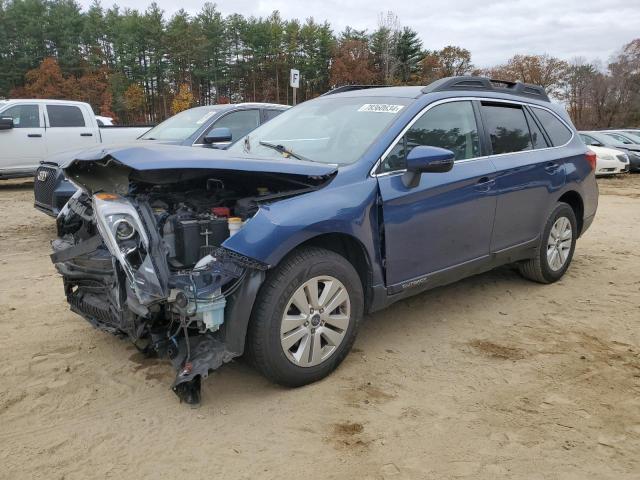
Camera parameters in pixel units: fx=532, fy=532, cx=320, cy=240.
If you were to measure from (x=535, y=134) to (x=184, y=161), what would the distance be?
3454 millimetres

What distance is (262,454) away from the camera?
8.52ft

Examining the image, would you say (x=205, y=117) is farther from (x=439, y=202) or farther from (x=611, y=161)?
(x=611, y=161)

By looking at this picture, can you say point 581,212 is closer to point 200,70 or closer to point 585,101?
point 200,70

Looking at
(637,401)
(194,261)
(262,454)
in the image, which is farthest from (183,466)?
(637,401)

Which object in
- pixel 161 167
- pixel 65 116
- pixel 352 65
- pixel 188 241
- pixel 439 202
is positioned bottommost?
pixel 188 241

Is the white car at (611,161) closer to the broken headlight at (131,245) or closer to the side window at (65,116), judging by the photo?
the side window at (65,116)

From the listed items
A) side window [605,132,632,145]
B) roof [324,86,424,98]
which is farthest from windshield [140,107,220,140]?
side window [605,132,632,145]

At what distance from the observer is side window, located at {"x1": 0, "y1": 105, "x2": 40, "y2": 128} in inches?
440

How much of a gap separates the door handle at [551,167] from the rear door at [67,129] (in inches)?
382

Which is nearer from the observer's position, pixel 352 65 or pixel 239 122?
pixel 239 122

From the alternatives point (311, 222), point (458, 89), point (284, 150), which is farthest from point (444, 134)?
point (311, 222)

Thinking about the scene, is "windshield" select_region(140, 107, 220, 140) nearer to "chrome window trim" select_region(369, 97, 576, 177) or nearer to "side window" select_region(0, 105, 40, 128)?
"side window" select_region(0, 105, 40, 128)

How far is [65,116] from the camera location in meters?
11.7

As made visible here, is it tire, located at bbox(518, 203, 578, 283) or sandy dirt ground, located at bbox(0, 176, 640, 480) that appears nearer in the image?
sandy dirt ground, located at bbox(0, 176, 640, 480)
